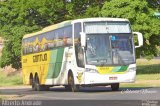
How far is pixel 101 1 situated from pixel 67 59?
75.8ft

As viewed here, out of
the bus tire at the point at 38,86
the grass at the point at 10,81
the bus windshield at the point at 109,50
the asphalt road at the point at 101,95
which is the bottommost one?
the asphalt road at the point at 101,95

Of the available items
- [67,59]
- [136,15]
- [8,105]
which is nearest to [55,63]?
[67,59]

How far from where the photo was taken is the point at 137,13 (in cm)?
4356

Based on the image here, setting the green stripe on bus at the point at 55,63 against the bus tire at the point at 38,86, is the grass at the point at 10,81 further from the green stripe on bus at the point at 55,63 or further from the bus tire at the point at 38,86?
the green stripe on bus at the point at 55,63

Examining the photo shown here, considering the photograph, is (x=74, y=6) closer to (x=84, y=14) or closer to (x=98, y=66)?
(x=84, y=14)

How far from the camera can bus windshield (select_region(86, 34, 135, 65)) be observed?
24.9 meters

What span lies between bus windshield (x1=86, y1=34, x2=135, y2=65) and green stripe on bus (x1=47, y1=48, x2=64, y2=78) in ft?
10.5

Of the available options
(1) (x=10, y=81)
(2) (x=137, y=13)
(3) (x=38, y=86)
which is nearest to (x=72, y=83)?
(3) (x=38, y=86)

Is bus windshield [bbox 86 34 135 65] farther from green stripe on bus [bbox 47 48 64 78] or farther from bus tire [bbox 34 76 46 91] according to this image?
bus tire [bbox 34 76 46 91]

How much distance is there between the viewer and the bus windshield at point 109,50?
981 inches

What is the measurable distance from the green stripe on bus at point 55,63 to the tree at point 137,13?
13.9 metres

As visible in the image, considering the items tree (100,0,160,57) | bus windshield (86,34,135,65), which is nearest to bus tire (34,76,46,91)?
bus windshield (86,34,135,65)

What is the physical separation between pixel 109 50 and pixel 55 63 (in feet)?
16.4

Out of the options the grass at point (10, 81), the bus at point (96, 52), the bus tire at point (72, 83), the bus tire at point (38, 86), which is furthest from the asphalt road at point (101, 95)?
the grass at point (10, 81)
